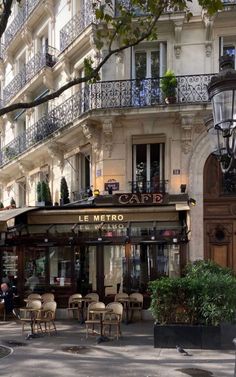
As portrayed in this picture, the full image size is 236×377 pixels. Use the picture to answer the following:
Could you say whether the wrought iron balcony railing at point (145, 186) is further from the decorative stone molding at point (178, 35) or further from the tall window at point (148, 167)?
the decorative stone molding at point (178, 35)

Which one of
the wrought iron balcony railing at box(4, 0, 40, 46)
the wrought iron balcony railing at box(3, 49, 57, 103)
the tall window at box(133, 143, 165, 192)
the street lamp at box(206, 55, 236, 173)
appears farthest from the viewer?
the wrought iron balcony railing at box(4, 0, 40, 46)

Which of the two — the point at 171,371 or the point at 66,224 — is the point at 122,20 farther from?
the point at 66,224

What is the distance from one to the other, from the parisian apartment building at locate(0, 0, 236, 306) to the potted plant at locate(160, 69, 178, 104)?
122 millimetres

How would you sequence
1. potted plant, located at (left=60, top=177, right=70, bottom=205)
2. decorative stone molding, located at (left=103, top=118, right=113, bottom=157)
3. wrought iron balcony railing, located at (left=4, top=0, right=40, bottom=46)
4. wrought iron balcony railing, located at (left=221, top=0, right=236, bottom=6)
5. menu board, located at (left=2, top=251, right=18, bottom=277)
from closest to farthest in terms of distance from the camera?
wrought iron balcony railing, located at (left=221, top=0, right=236, bottom=6) → decorative stone molding, located at (left=103, top=118, right=113, bottom=157) → menu board, located at (left=2, top=251, right=18, bottom=277) → potted plant, located at (left=60, top=177, right=70, bottom=205) → wrought iron balcony railing, located at (left=4, top=0, right=40, bottom=46)

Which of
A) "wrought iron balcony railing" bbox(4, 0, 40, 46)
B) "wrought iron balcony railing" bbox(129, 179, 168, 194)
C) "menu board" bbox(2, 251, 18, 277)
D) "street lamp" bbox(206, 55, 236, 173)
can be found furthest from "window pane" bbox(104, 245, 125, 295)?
"wrought iron balcony railing" bbox(4, 0, 40, 46)

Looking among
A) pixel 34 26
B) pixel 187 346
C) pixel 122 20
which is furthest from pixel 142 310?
pixel 34 26

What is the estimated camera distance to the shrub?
420 inches

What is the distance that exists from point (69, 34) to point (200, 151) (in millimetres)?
6268

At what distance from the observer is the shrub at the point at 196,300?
420 inches

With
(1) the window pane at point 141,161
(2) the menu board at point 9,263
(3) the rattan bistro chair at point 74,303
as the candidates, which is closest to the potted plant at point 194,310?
(3) the rattan bistro chair at point 74,303

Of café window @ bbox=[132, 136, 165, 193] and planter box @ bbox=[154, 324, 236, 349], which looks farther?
café window @ bbox=[132, 136, 165, 193]

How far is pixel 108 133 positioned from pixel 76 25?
4263 mm

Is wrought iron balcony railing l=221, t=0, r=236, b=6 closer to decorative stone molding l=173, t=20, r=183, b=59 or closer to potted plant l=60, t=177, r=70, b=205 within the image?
decorative stone molding l=173, t=20, r=183, b=59

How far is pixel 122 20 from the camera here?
9.70m
